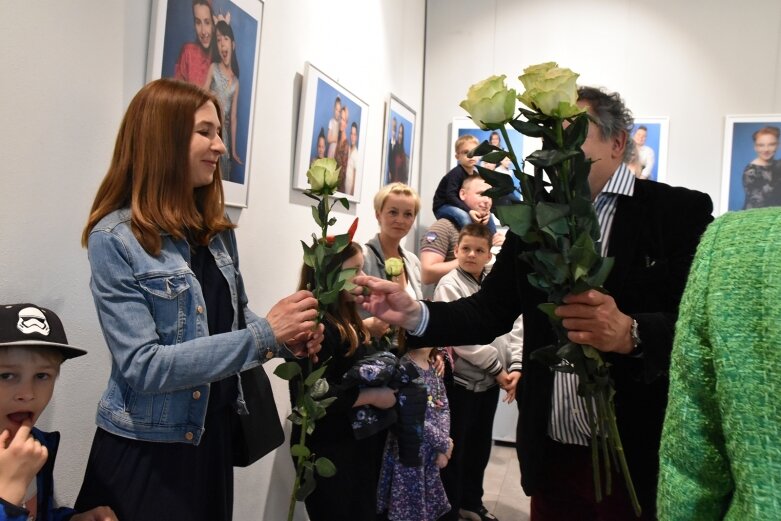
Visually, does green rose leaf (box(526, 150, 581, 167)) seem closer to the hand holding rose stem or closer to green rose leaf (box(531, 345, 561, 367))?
the hand holding rose stem

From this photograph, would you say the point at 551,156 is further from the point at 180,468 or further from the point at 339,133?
the point at 339,133

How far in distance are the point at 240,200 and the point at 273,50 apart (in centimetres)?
78

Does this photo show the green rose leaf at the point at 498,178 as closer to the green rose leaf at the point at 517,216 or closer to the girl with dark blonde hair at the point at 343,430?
the green rose leaf at the point at 517,216

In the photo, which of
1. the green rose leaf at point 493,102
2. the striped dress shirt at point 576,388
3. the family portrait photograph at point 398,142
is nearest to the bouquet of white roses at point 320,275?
the green rose leaf at point 493,102

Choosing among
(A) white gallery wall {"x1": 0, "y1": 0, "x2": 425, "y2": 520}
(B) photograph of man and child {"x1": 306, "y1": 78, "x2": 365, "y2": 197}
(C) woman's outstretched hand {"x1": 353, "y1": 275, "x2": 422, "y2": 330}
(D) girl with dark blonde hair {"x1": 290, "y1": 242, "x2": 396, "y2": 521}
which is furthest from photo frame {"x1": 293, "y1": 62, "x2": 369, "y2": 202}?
(C) woman's outstretched hand {"x1": 353, "y1": 275, "x2": 422, "y2": 330}

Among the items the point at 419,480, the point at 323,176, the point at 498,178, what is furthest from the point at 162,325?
the point at 419,480

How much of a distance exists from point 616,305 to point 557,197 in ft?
1.40

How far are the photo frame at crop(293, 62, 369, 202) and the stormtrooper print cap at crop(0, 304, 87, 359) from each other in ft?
6.11

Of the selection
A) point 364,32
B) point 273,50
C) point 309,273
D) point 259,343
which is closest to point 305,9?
point 273,50

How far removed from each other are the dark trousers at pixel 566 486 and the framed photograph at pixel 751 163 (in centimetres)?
406

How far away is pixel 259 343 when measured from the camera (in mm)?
1597

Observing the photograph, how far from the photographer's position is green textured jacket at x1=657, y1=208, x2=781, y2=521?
2.31 feet

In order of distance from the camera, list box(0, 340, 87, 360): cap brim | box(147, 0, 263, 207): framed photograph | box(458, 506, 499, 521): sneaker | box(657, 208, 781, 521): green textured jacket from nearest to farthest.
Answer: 1. box(657, 208, 781, 521): green textured jacket
2. box(0, 340, 87, 360): cap brim
3. box(147, 0, 263, 207): framed photograph
4. box(458, 506, 499, 521): sneaker

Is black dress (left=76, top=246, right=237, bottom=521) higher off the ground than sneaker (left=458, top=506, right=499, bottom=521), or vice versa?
black dress (left=76, top=246, right=237, bottom=521)
